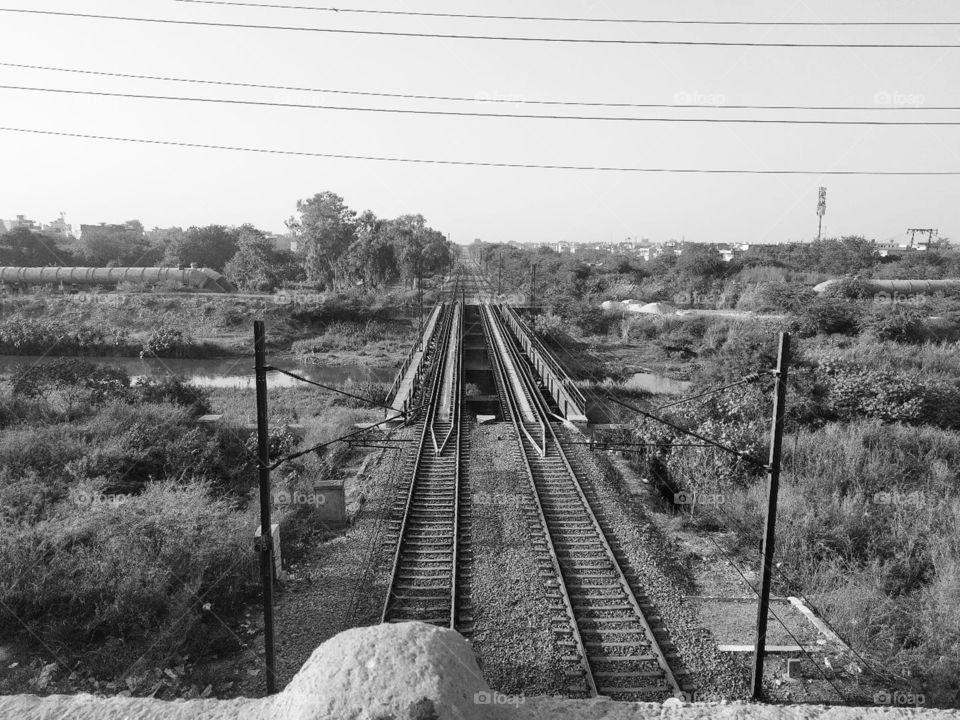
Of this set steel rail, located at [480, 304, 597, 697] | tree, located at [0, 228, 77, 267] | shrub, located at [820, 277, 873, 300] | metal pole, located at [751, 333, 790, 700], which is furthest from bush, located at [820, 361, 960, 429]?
tree, located at [0, 228, 77, 267]

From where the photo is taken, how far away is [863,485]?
39.1 feet

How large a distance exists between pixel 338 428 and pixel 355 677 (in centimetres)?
1297

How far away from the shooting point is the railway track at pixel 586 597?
21.2 ft

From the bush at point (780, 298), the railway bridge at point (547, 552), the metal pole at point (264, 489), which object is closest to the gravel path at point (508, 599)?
the railway bridge at point (547, 552)

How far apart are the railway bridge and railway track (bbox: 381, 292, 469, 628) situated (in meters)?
0.02

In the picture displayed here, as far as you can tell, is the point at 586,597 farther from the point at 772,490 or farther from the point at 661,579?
the point at 772,490

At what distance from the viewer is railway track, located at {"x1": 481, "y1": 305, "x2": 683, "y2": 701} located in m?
6.48

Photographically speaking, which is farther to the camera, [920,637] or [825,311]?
[825,311]

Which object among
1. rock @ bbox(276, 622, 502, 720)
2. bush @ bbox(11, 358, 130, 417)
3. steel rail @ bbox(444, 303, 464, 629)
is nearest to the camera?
rock @ bbox(276, 622, 502, 720)

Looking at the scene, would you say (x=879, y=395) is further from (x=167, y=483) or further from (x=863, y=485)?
(x=167, y=483)

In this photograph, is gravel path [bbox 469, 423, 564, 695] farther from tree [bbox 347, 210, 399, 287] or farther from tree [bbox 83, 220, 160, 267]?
tree [bbox 83, 220, 160, 267]

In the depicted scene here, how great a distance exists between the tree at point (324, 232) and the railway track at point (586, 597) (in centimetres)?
4807

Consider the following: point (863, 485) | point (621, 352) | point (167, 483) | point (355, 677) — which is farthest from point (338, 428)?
point (621, 352)

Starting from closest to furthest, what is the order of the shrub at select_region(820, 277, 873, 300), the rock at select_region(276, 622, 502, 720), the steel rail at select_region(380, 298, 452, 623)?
1. the rock at select_region(276, 622, 502, 720)
2. the steel rail at select_region(380, 298, 452, 623)
3. the shrub at select_region(820, 277, 873, 300)
